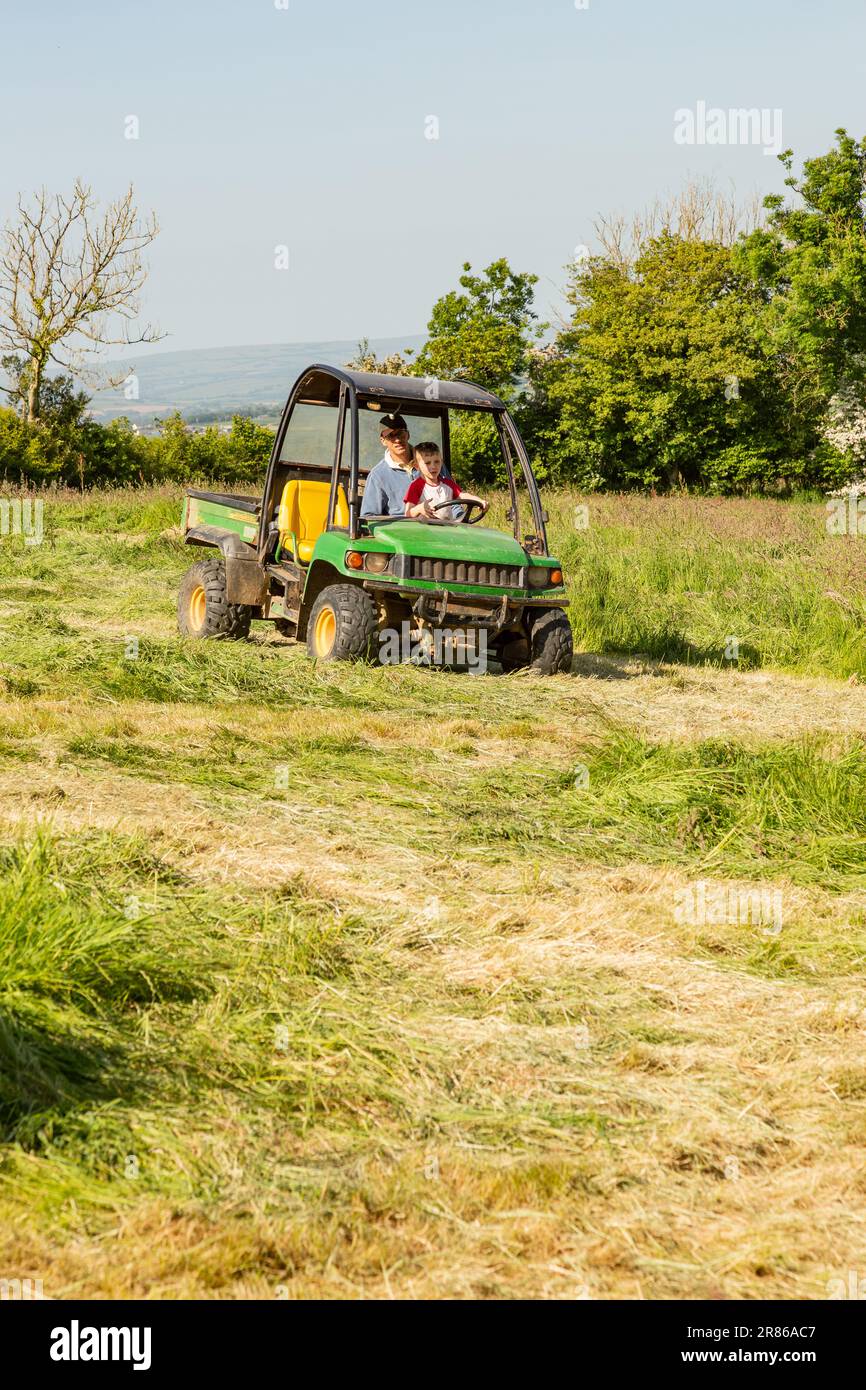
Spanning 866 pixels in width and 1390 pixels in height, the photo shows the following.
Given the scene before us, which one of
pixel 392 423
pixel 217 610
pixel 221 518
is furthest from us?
pixel 221 518

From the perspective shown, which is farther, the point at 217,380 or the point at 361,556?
the point at 217,380

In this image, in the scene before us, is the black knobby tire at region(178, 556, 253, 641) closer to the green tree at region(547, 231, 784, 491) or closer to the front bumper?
the front bumper

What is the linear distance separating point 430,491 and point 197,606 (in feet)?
7.47

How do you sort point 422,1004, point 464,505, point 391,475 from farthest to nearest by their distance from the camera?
point 464,505
point 391,475
point 422,1004

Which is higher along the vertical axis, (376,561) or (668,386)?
(668,386)

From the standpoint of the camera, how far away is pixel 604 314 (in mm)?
38625

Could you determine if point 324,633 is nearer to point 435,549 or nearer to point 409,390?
point 435,549

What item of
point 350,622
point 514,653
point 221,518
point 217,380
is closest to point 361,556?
point 350,622

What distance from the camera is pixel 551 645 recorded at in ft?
32.4

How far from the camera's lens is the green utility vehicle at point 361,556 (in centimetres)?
932

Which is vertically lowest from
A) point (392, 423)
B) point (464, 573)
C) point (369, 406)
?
point (464, 573)

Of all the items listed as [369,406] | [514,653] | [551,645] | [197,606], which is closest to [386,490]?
[369,406]

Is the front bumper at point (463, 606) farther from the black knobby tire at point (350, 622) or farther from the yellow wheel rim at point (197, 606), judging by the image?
the yellow wheel rim at point (197, 606)

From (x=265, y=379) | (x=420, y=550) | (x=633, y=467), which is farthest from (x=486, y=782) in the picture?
(x=265, y=379)
